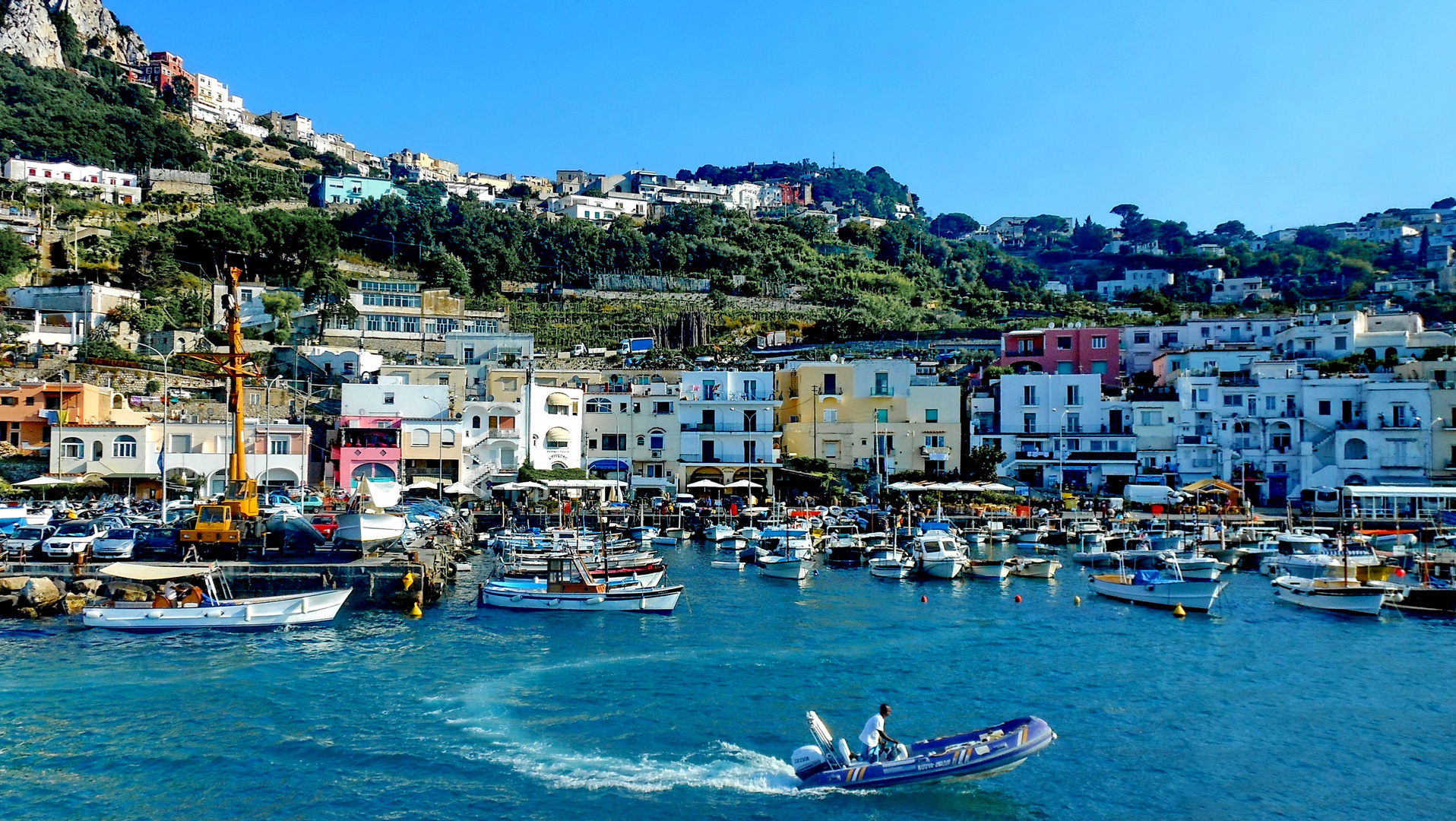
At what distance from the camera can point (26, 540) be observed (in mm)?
40781

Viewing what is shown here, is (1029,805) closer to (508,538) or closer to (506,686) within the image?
(506,686)

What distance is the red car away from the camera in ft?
134

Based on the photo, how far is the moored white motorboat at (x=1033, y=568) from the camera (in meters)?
46.4

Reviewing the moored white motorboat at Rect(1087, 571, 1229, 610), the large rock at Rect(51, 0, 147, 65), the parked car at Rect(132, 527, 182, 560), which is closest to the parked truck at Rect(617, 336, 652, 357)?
the parked car at Rect(132, 527, 182, 560)

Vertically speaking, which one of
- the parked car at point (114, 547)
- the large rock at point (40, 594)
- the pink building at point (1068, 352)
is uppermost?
the pink building at point (1068, 352)

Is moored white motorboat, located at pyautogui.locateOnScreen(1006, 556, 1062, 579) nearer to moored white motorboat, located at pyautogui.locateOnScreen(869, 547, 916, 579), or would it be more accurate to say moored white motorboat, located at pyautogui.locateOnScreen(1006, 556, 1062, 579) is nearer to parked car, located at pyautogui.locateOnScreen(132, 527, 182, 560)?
moored white motorboat, located at pyautogui.locateOnScreen(869, 547, 916, 579)

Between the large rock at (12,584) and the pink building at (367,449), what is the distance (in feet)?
95.9

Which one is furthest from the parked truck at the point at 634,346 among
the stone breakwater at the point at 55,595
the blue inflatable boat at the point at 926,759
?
the blue inflatable boat at the point at 926,759

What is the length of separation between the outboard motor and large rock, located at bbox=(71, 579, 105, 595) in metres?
24.4

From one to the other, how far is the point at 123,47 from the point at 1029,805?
175215 mm

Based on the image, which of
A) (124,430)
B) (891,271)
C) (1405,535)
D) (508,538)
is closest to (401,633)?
(508,538)

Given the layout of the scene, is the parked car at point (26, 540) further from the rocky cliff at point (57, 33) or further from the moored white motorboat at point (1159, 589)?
the rocky cliff at point (57, 33)

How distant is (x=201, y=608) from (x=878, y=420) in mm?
45717

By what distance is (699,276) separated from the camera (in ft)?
394
